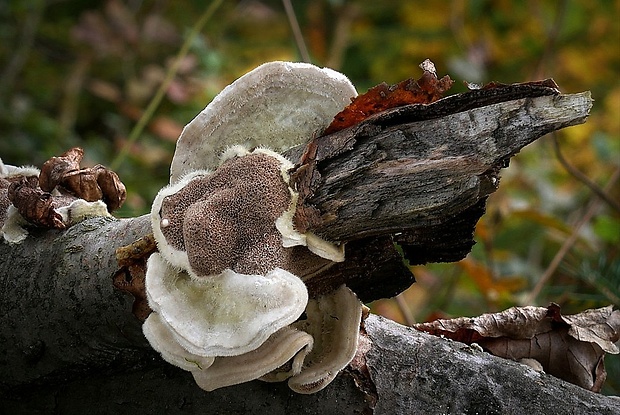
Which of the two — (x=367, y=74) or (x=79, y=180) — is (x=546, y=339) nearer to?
(x=79, y=180)

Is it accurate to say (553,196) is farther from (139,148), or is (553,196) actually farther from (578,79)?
(139,148)

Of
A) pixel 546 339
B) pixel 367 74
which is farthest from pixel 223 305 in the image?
pixel 367 74

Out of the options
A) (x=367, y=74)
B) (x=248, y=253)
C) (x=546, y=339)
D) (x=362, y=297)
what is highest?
(x=248, y=253)

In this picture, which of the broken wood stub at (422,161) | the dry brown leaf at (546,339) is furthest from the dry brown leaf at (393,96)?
the dry brown leaf at (546,339)

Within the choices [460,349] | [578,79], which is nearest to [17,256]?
[460,349]

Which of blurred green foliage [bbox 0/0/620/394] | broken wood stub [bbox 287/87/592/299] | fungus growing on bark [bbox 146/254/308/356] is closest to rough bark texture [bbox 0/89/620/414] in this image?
broken wood stub [bbox 287/87/592/299]
